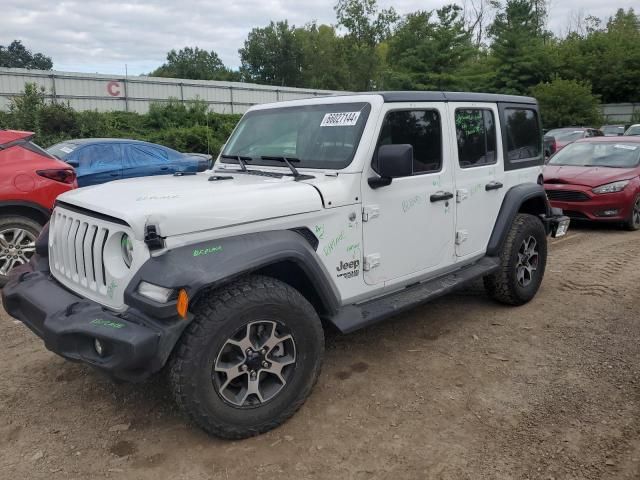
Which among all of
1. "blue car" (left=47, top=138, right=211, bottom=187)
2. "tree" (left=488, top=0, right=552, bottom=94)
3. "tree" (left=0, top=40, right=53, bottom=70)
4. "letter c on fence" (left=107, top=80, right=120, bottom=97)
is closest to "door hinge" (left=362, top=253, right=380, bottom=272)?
"blue car" (left=47, top=138, right=211, bottom=187)

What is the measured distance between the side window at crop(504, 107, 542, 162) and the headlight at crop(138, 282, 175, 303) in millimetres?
3530

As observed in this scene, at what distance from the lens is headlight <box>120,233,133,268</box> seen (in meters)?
2.83

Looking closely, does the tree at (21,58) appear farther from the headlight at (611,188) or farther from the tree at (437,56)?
the headlight at (611,188)

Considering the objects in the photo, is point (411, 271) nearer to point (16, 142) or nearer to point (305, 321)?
point (305, 321)

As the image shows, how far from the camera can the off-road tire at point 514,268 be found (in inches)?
193

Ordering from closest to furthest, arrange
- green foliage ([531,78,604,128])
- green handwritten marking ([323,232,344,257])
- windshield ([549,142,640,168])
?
green handwritten marking ([323,232,344,257]), windshield ([549,142,640,168]), green foliage ([531,78,604,128])

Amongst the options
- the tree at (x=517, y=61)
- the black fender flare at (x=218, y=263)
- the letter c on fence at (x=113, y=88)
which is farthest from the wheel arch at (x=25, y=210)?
the tree at (x=517, y=61)

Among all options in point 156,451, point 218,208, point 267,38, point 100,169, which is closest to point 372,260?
point 218,208

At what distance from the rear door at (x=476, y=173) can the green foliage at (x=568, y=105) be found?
28.3 m

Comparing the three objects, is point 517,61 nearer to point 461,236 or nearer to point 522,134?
point 522,134

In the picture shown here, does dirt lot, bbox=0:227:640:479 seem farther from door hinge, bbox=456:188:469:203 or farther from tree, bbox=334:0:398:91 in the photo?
tree, bbox=334:0:398:91

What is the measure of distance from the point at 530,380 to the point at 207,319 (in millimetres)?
2314

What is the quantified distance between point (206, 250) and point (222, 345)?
20.0 inches

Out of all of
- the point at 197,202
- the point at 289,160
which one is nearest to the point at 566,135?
the point at 289,160
